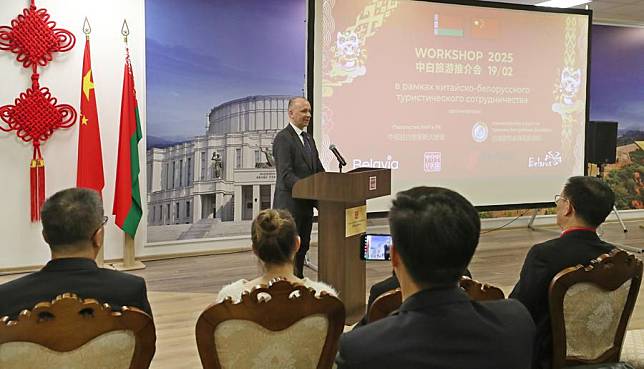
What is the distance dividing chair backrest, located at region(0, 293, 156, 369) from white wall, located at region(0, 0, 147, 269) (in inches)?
173

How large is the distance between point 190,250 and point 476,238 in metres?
5.35

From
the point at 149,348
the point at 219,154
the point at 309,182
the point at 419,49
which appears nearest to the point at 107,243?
the point at 219,154

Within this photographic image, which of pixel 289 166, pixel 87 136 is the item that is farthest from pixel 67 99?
pixel 289 166

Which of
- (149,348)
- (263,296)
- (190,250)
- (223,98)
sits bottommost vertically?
(190,250)

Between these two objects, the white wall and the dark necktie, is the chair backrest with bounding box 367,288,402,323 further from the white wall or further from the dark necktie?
the white wall

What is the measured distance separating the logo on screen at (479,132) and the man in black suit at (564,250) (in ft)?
11.9

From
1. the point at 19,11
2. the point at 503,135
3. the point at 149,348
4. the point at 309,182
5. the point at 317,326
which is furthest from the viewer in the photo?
the point at 503,135

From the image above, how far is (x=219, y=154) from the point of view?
6.35 meters

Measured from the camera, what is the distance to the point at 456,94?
18.9ft

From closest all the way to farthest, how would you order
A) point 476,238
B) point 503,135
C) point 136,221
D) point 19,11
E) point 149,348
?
point 476,238, point 149,348, point 19,11, point 136,221, point 503,135

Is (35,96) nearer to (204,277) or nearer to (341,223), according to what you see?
(204,277)

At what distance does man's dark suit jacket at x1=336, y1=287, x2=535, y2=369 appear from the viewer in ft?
3.70

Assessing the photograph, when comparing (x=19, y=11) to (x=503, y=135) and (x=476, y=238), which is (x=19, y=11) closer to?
(x=503, y=135)

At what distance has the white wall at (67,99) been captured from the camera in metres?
5.36
